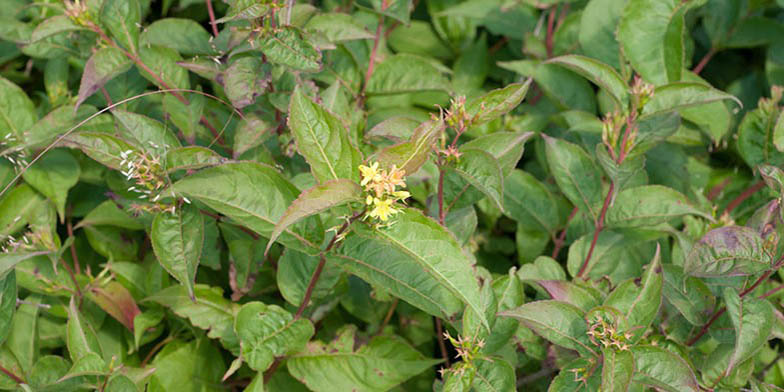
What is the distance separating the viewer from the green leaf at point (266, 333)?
1715 millimetres

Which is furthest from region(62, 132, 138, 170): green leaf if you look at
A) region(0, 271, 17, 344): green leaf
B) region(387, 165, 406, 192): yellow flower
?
region(387, 165, 406, 192): yellow flower

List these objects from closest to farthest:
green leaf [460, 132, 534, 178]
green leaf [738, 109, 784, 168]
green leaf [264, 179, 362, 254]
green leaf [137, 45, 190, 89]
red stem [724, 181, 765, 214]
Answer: green leaf [264, 179, 362, 254] → green leaf [460, 132, 534, 178] → green leaf [137, 45, 190, 89] → green leaf [738, 109, 784, 168] → red stem [724, 181, 765, 214]

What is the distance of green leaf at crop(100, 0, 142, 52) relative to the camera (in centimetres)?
192

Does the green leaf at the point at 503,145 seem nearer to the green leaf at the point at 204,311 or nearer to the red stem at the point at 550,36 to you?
the green leaf at the point at 204,311

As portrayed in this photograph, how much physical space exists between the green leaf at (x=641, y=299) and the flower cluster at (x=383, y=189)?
28.6 inches

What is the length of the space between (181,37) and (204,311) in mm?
861

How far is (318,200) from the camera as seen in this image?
1.27 meters

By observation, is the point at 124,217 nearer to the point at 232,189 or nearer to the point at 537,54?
the point at 232,189

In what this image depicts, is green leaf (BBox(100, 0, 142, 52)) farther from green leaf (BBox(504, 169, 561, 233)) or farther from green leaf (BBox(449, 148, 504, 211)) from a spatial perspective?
green leaf (BBox(504, 169, 561, 233))

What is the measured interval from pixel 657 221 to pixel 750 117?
61 cm

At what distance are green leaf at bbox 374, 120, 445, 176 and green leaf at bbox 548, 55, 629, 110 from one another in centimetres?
76

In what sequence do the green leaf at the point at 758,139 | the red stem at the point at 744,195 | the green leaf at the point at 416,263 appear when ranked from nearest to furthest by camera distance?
the green leaf at the point at 416,263, the green leaf at the point at 758,139, the red stem at the point at 744,195

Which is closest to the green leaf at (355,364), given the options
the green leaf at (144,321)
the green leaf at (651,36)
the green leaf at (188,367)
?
the green leaf at (188,367)

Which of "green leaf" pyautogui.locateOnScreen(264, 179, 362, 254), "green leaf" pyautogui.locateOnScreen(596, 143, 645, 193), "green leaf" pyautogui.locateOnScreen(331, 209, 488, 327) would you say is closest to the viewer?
"green leaf" pyautogui.locateOnScreen(264, 179, 362, 254)
